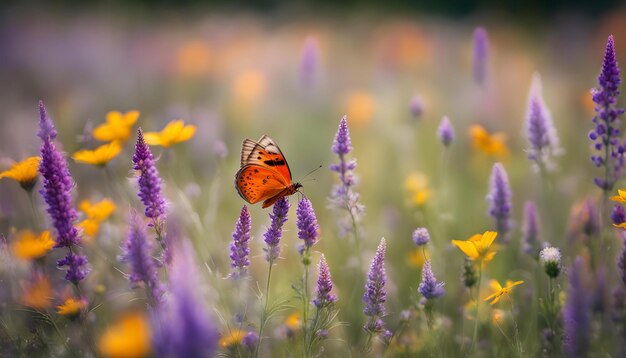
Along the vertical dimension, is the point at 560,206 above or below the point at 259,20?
below

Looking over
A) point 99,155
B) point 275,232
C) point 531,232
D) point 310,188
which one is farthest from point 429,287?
point 310,188

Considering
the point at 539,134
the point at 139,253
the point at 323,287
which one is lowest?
the point at 323,287

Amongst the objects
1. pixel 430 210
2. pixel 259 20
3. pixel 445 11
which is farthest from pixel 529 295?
pixel 445 11

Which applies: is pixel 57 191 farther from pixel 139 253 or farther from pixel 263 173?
pixel 263 173

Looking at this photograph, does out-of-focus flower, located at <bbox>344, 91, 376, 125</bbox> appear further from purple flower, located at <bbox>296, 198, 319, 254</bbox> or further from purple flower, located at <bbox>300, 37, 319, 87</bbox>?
purple flower, located at <bbox>296, 198, 319, 254</bbox>

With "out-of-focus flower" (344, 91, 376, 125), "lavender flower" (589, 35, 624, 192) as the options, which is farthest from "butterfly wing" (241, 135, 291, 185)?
"out-of-focus flower" (344, 91, 376, 125)

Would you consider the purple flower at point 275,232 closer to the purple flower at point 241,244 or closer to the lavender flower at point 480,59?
the purple flower at point 241,244

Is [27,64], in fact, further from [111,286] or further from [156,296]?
[156,296]
